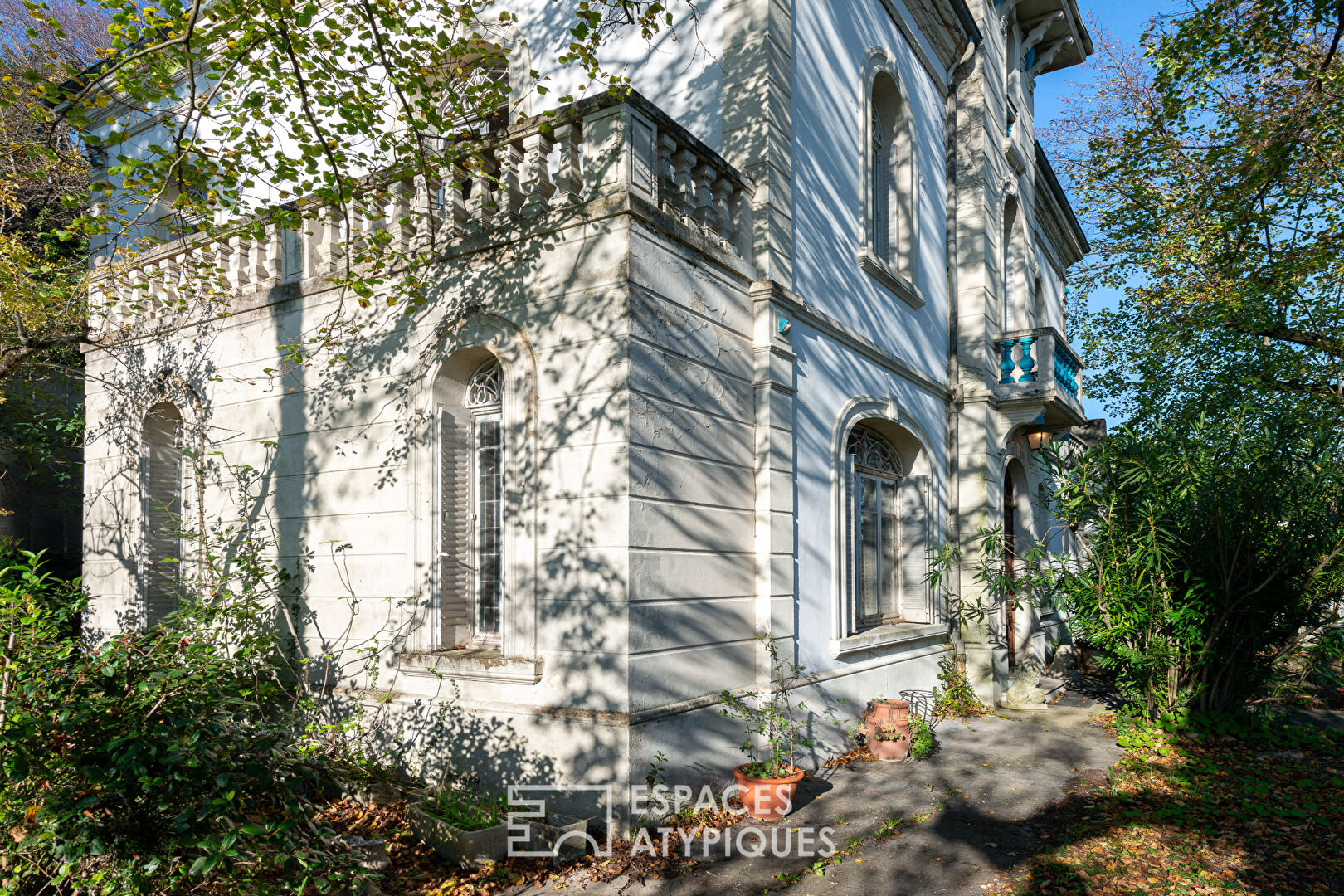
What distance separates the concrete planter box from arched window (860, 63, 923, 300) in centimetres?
712

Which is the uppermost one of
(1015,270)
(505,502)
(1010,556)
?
(1015,270)

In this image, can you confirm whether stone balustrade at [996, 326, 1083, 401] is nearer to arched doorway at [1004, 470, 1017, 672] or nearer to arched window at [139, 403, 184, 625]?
arched doorway at [1004, 470, 1017, 672]

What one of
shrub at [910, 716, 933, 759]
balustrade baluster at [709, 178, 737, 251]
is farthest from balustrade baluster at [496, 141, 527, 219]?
shrub at [910, 716, 933, 759]

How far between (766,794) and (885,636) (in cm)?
303

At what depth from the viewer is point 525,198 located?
19.1 ft

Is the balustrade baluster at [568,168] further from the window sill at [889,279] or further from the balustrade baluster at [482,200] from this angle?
the window sill at [889,279]

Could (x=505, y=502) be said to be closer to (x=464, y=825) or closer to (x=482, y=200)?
(x=464, y=825)

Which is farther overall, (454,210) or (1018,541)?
(1018,541)

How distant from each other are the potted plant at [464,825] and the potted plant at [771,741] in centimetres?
167

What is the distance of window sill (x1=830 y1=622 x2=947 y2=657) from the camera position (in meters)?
7.35

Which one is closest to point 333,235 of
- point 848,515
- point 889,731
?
point 848,515

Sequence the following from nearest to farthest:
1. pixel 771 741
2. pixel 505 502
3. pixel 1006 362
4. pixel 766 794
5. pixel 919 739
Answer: pixel 766 794, pixel 505 502, pixel 771 741, pixel 919 739, pixel 1006 362

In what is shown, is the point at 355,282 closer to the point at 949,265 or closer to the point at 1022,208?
the point at 949,265

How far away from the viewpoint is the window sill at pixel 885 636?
289 inches
